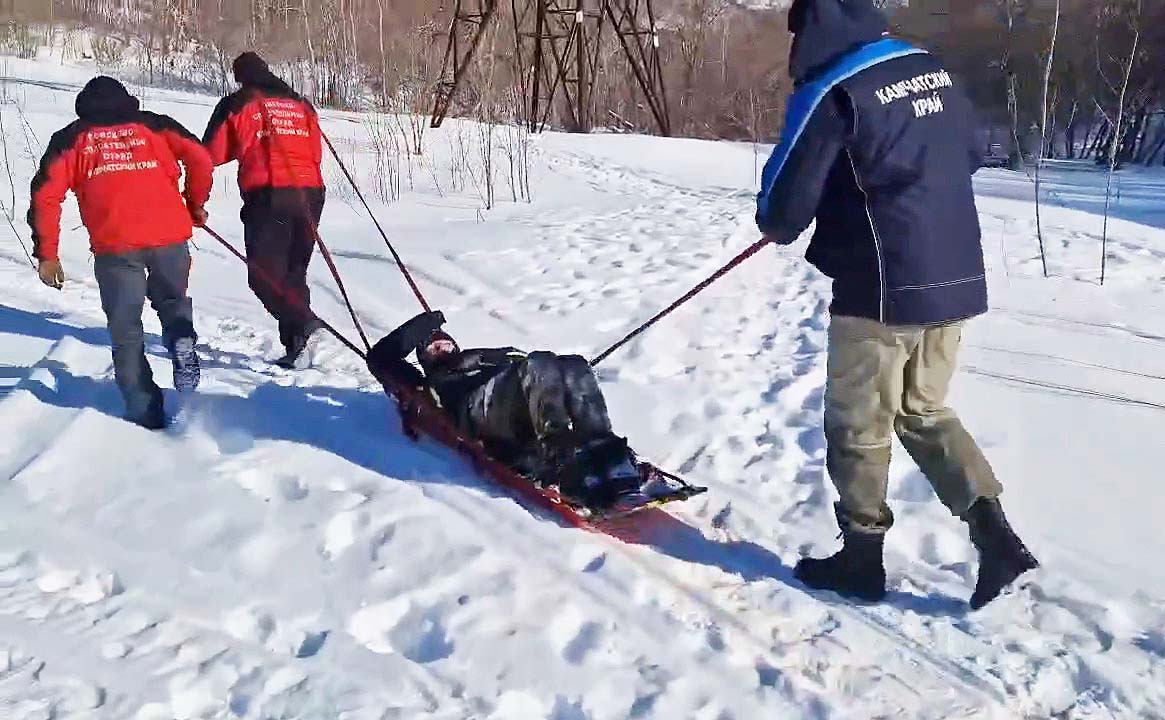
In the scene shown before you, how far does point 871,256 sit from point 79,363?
4.04 metres

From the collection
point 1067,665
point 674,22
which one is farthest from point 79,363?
point 674,22

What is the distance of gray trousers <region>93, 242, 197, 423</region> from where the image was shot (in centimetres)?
388

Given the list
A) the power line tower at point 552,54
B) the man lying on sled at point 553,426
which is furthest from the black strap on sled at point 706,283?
the power line tower at point 552,54

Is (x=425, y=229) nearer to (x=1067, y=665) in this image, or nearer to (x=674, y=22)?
(x=1067, y=665)

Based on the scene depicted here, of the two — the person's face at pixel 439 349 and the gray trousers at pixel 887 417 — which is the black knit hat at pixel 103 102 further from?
the gray trousers at pixel 887 417

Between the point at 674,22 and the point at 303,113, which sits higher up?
the point at 674,22

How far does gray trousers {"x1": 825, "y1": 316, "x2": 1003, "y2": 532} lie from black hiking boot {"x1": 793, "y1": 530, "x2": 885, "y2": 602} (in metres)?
0.04

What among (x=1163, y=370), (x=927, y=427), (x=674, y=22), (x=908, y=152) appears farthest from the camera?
(x=674, y=22)

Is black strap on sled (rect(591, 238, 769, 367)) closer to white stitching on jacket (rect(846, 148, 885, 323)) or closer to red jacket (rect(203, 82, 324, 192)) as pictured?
white stitching on jacket (rect(846, 148, 885, 323))

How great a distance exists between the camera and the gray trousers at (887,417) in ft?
8.07

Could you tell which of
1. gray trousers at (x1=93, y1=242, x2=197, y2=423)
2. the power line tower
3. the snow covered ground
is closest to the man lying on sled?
the snow covered ground

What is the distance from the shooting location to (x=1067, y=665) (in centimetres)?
235

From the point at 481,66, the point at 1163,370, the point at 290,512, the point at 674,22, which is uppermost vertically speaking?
the point at 674,22

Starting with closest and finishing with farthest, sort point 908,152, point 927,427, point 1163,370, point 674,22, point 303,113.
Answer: point 908,152 < point 927,427 < point 1163,370 < point 303,113 < point 674,22
